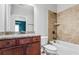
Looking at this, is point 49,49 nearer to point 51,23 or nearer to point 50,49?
point 50,49

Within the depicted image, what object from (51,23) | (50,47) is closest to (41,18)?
(51,23)

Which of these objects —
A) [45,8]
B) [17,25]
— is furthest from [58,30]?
[17,25]

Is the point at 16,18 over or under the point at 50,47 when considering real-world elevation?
over

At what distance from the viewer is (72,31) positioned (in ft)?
4.26

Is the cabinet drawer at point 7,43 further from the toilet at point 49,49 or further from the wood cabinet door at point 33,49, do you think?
the toilet at point 49,49

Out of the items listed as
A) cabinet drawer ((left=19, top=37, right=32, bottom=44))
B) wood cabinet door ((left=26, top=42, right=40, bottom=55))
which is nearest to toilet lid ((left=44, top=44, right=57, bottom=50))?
wood cabinet door ((left=26, top=42, right=40, bottom=55))

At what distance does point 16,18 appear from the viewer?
4.27 feet

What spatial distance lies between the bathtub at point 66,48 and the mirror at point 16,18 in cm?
39

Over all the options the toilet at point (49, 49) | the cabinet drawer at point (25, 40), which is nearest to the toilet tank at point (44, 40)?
the toilet at point (49, 49)

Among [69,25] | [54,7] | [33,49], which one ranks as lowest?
[33,49]

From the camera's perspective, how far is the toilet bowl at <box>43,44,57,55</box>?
129 centimetres

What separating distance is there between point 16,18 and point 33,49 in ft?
1.47

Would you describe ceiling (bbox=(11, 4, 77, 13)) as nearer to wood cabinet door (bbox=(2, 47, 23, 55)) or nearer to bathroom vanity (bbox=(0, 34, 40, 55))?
bathroom vanity (bbox=(0, 34, 40, 55))
